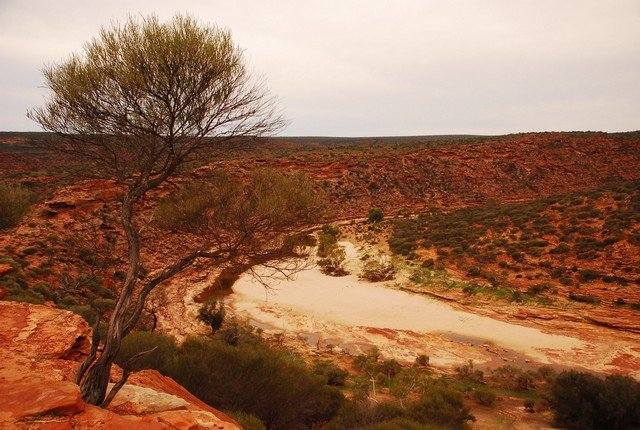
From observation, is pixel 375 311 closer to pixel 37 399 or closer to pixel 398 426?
pixel 398 426

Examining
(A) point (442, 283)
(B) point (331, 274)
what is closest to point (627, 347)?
(A) point (442, 283)

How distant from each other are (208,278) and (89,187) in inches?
373

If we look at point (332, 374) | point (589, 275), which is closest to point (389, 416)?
point (332, 374)

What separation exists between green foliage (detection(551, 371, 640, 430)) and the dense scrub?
9281mm

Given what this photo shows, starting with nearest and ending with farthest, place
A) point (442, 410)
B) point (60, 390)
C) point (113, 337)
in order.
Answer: point (60, 390), point (113, 337), point (442, 410)

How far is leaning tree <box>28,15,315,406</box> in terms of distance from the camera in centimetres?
618

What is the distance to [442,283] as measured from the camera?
66.4ft

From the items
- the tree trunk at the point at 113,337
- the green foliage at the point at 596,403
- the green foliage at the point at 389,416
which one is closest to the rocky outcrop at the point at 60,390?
the tree trunk at the point at 113,337

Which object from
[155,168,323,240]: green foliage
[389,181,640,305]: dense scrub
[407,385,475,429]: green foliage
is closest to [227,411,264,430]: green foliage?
[155,168,323,240]: green foliage

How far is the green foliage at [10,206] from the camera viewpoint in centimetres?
1694

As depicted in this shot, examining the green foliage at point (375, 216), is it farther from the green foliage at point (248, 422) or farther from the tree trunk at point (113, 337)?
the tree trunk at point (113, 337)

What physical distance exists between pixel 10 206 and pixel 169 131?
625 inches

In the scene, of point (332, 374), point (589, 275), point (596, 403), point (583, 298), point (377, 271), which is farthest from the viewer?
point (377, 271)

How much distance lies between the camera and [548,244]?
878 inches
